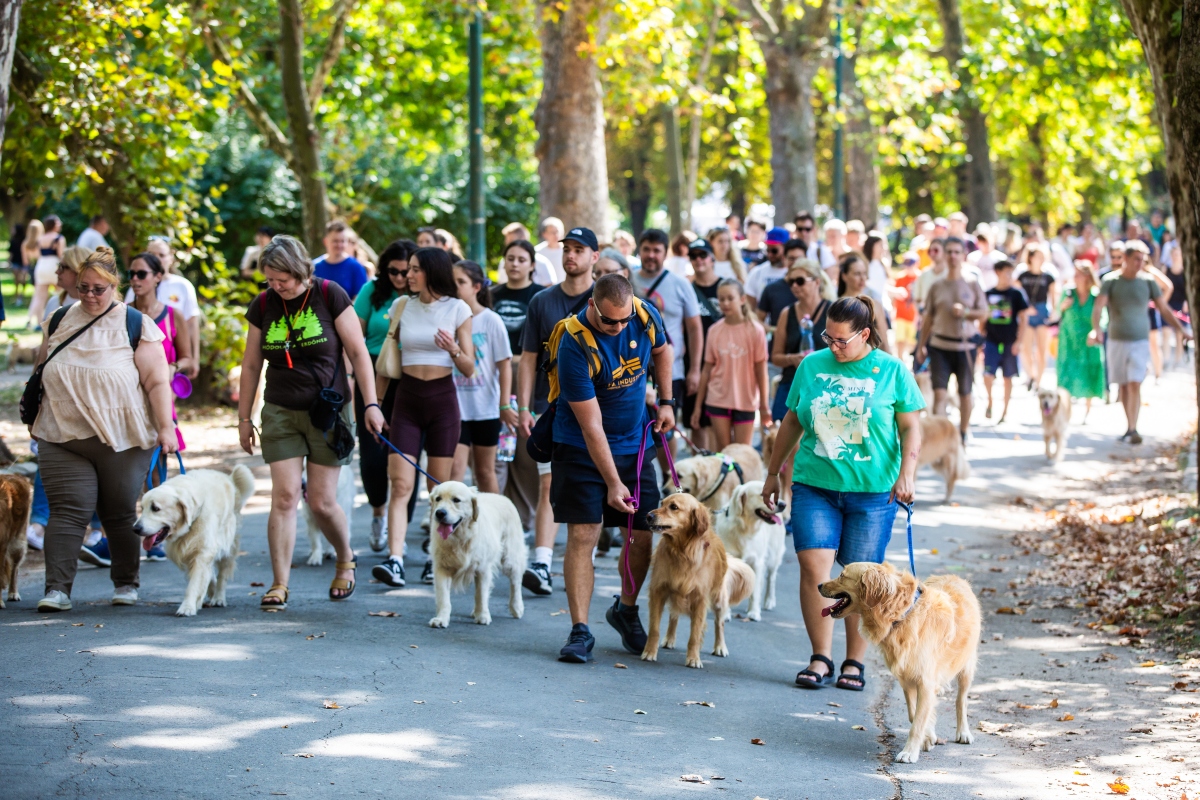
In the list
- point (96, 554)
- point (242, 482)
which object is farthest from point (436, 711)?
point (96, 554)

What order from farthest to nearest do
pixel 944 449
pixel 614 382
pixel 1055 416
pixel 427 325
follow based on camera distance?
pixel 1055 416
pixel 944 449
pixel 427 325
pixel 614 382

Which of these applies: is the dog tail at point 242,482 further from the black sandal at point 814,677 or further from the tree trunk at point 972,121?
the tree trunk at point 972,121

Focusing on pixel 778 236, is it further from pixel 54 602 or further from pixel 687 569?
pixel 54 602

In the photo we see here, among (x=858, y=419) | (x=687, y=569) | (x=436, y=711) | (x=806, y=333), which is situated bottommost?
(x=436, y=711)

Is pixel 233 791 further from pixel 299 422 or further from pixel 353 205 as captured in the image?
pixel 353 205

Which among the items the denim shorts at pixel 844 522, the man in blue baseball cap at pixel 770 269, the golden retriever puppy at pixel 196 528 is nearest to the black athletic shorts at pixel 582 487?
the denim shorts at pixel 844 522

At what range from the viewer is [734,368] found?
399 inches

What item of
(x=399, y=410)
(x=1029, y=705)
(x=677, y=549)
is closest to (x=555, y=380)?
(x=677, y=549)

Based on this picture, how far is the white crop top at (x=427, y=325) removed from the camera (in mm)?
8234

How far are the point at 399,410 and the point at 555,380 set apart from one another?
1648 millimetres

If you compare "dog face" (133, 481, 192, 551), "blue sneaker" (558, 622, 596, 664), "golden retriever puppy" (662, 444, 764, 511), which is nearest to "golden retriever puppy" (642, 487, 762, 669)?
"blue sneaker" (558, 622, 596, 664)

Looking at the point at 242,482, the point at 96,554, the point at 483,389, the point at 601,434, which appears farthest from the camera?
the point at 96,554

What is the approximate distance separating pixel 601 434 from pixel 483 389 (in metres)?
2.39

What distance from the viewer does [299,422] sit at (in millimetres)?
7398
